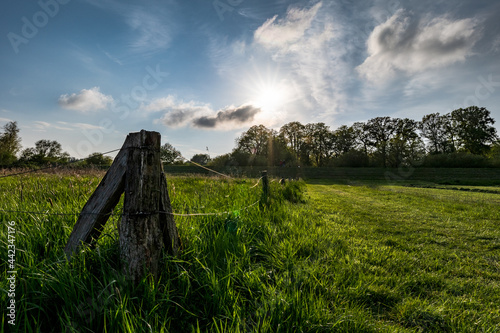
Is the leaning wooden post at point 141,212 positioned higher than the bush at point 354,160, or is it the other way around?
the bush at point 354,160

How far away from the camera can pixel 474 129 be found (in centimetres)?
4641

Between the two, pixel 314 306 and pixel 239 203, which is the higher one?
pixel 239 203

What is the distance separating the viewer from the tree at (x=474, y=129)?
4625 centimetres

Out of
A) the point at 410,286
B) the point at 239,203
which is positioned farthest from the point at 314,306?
the point at 239,203

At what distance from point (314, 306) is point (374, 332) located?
470 millimetres

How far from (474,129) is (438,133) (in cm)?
645

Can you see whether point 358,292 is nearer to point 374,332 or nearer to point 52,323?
point 374,332

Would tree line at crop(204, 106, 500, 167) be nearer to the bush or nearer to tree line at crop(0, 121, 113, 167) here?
the bush

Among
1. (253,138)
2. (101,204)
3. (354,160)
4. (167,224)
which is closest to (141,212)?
(167,224)

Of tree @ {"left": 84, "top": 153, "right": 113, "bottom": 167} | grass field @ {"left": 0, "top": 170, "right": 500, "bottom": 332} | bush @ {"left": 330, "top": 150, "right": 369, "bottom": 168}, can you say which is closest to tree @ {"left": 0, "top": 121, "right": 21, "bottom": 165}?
tree @ {"left": 84, "top": 153, "right": 113, "bottom": 167}

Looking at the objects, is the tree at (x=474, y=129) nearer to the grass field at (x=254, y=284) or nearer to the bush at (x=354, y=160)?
the bush at (x=354, y=160)

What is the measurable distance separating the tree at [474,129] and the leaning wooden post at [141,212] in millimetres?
62406

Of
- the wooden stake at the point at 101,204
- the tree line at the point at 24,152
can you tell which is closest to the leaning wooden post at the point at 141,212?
the wooden stake at the point at 101,204

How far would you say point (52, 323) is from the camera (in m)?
1.73
